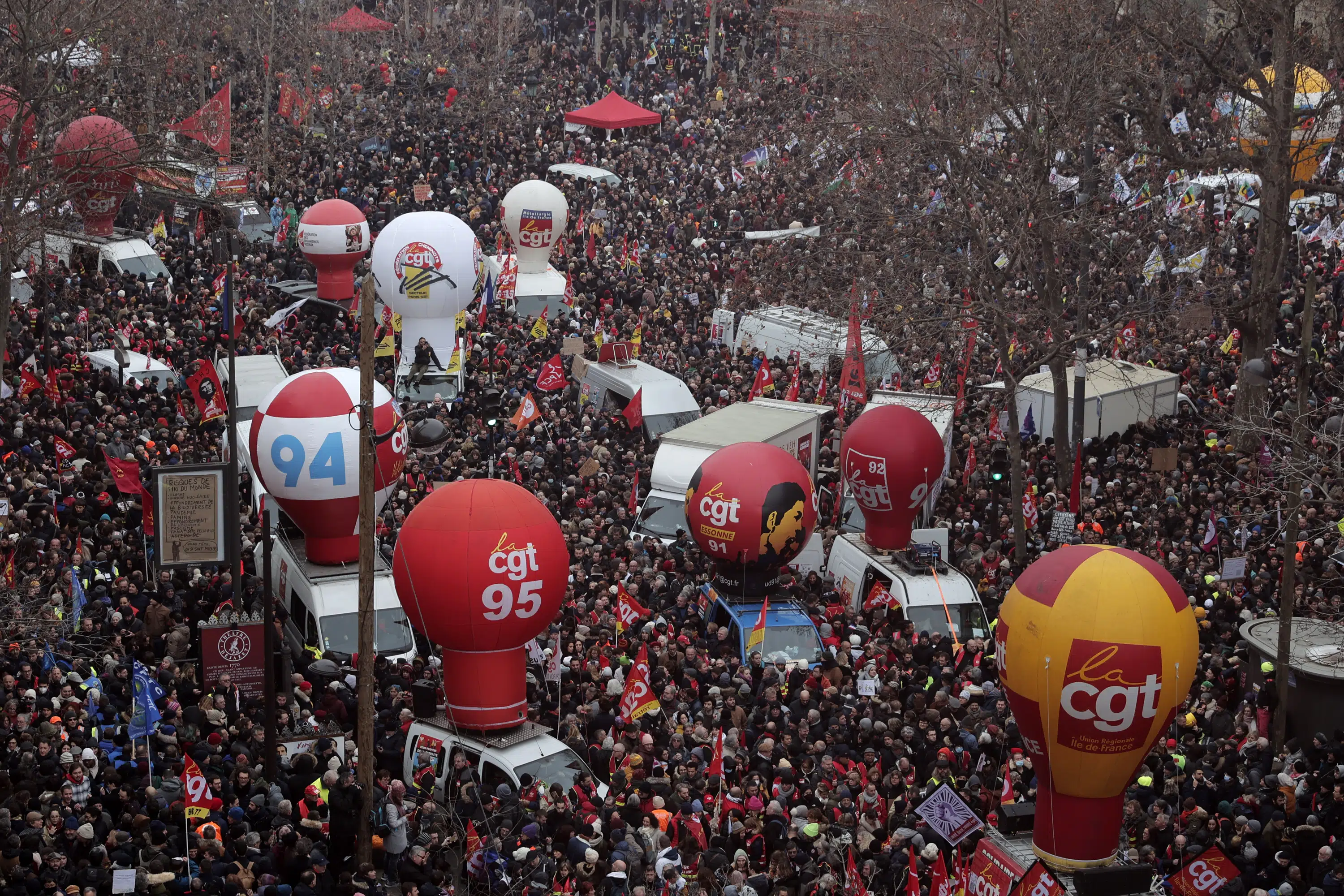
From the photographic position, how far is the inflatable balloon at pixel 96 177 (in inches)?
1363

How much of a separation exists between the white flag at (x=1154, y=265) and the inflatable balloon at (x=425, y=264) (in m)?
12.8

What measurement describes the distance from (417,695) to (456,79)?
4074 cm

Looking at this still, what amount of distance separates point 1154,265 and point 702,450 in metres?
→ 10.3

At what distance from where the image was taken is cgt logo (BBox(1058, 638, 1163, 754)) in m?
15.1

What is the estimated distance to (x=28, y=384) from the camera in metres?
27.9

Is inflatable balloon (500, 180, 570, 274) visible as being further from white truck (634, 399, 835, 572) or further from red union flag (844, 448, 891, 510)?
red union flag (844, 448, 891, 510)

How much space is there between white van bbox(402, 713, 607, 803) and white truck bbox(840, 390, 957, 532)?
940 centimetres

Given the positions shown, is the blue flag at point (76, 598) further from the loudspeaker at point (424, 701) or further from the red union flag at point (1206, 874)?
the red union flag at point (1206, 874)

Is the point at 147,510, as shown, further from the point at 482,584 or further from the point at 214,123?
Result: the point at 214,123

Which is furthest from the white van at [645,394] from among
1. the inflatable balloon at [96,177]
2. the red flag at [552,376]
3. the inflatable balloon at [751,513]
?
the inflatable balloon at [96,177]

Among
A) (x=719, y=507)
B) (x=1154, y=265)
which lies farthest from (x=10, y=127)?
(x=1154, y=265)

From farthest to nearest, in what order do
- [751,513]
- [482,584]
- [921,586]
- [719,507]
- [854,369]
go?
[854,369]
[921,586]
[719,507]
[751,513]
[482,584]

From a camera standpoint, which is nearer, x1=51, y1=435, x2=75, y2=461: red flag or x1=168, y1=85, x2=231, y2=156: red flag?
x1=51, y1=435, x2=75, y2=461: red flag

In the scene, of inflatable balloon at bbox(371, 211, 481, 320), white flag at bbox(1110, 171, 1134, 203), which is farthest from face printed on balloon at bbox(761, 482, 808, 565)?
white flag at bbox(1110, 171, 1134, 203)
